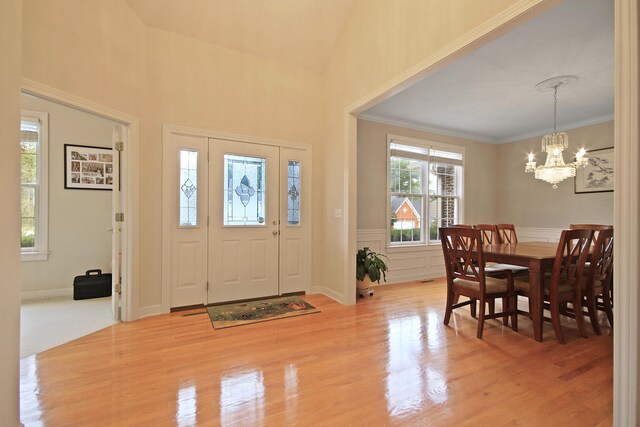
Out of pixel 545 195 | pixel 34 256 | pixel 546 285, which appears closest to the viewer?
pixel 546 285

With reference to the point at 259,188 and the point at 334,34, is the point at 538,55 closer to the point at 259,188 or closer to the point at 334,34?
the point at 334,34

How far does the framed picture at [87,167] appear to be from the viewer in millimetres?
4055

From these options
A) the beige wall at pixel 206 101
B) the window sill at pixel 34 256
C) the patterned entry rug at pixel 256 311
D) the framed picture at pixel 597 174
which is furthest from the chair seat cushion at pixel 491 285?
the window sill at pixel 34 256

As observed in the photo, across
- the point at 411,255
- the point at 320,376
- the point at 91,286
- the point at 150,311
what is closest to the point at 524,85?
the point at 411,255

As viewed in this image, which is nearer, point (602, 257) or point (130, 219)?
point (602, 257)

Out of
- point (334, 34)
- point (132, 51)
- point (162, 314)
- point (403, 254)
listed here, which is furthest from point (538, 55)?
point (162, 314)

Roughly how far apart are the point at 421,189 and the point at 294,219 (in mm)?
2603

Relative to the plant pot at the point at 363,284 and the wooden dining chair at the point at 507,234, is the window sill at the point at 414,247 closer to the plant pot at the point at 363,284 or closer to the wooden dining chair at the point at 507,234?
the plant pot at the point at 363,284

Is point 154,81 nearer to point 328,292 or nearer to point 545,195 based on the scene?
point 328,292

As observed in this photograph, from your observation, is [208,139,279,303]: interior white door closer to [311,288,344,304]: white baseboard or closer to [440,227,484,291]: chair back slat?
[311,288,344,304]: white baseboard

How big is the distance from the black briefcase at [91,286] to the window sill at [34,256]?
0.53m

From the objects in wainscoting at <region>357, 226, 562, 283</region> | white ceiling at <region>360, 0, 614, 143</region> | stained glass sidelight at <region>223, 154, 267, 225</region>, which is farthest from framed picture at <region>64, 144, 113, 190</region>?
white ceiling at <region>360, 0, 614, 143</region>

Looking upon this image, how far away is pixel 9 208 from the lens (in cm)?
146

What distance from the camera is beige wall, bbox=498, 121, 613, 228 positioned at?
4.80 m
